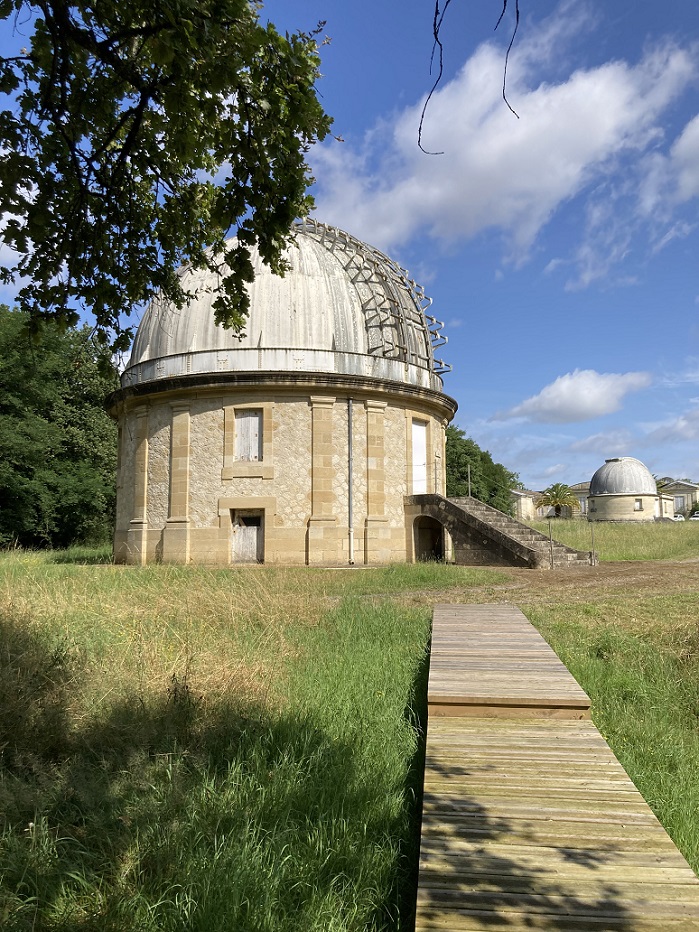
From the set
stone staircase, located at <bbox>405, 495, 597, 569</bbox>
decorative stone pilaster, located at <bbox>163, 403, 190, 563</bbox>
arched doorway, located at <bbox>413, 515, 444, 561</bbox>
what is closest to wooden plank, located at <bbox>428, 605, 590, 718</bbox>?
stone staircase, located at <bbox>405, 495, 597, 569</bbox>

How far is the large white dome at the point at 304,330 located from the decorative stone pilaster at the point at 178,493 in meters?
1.47

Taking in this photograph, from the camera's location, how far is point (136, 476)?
70.7ft

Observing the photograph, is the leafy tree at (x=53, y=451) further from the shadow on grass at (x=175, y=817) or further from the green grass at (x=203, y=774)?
the shadow on grass at (x=175, y=817)

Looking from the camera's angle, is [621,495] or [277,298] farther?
[621,495]

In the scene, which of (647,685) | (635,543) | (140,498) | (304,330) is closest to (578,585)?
(647,685)

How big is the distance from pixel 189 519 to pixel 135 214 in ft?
51.7

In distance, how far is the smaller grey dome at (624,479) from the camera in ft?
215

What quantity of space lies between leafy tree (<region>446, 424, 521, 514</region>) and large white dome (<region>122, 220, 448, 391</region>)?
2382cm

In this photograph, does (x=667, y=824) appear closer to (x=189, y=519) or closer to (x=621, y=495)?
(x=189, y=519)

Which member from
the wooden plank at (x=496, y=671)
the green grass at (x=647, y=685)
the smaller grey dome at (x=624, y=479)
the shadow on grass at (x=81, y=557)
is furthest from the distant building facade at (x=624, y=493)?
the wooden plank at (x=496, y=671)

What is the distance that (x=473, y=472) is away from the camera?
4997 cm

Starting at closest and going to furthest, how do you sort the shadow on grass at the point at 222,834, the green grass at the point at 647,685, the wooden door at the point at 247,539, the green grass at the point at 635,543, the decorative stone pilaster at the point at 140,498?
the shadow on grass at the point at 222,834, the green grass at the point at 647,685, the wooden door at the point at 247,539, the decorative stone pilaster at the point at 140,498, the green grass at the point at 635,543

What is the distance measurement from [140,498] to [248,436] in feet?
13.1

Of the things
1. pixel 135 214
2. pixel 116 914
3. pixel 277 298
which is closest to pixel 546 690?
pixel 116 914
